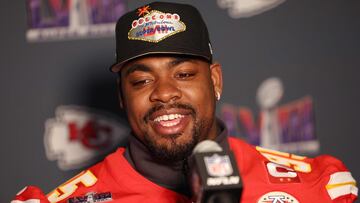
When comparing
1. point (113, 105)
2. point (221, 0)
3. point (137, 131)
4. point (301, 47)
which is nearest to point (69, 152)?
point (113, 105)

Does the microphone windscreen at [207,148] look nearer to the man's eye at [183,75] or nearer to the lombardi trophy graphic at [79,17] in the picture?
the man's eye at [183,75]

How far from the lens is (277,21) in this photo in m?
1.60

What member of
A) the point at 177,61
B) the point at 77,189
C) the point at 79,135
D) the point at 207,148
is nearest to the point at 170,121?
the point at 177,61

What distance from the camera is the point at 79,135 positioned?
1.55 m

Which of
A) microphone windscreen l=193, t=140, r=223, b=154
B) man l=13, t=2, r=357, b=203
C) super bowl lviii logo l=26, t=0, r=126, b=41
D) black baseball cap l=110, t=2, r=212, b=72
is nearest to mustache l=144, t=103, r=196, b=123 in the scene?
man l=13, t=2, r=357, b=203

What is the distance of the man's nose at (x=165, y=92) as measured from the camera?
3.51 feet

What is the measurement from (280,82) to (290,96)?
0.05 m

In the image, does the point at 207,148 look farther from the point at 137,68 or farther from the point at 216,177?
the point at 137,68

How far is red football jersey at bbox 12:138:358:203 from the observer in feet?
3.59

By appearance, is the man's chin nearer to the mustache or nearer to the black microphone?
the mustache

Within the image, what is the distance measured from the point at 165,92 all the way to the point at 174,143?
0.11 meters

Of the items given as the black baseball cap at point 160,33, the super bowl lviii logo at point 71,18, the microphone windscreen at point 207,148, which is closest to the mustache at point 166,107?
the black baseball cap at point 160,33

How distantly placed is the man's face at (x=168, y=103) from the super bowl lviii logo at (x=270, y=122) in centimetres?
45

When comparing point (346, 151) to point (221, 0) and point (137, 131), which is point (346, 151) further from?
point (137, 131)
